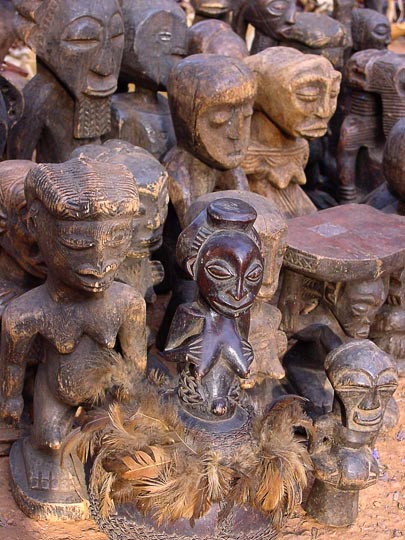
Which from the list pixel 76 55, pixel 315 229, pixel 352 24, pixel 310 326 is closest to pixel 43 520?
pixel 310 326

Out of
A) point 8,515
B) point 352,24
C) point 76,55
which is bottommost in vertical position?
point 8,515

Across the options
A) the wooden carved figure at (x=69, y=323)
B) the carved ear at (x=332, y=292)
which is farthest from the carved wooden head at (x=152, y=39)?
the wooden carved figure at (x=69, y=323)

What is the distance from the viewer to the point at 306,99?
103 inches

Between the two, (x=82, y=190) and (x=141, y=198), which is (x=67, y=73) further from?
(x=82, y=190)

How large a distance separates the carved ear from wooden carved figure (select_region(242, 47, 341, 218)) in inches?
16.4

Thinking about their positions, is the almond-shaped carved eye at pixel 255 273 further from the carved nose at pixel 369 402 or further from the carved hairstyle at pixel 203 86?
the carved hairstyle at pixel 203 86

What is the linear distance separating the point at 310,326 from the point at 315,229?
0.28 meters

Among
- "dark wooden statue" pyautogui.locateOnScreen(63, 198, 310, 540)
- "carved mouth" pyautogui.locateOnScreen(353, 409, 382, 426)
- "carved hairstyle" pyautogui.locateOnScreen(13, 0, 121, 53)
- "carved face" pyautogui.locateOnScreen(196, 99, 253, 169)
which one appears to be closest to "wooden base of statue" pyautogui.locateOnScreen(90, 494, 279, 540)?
"dark wooden statue" pyautogui.locateOnScreen(63, 198, 310, 540)

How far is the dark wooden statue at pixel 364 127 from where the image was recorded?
129 inches

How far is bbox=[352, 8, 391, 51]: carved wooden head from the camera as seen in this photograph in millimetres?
3928

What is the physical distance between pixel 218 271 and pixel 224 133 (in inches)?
33.5

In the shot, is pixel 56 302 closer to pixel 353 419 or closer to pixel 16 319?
pixel 16 319

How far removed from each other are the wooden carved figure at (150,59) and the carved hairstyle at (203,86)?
1.34ft

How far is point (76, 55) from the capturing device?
101 inches
